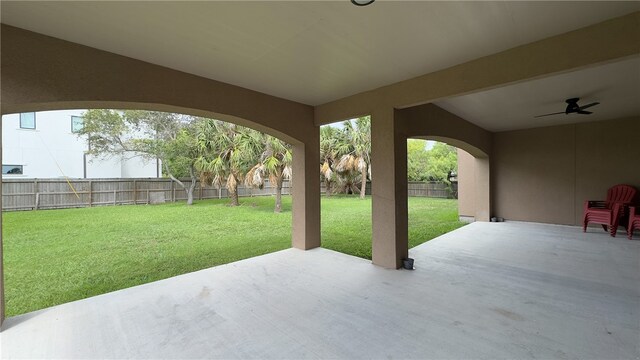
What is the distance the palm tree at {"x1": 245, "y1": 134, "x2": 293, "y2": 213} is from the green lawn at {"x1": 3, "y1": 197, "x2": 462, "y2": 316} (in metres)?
1.41

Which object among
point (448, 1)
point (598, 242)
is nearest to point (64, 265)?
point (448, 1)

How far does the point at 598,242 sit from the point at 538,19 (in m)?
5.74

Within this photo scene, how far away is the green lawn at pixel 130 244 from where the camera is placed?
149 inches

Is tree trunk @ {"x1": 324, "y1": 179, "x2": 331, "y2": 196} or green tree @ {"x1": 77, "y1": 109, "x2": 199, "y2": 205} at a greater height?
green tree @ {"x1": 77, "y1": 109, "x2": 199, "y2": 205}

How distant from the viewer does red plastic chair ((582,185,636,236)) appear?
234 inches

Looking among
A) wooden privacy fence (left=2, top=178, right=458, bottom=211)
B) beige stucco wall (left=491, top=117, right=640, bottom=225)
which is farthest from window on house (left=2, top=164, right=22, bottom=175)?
beige stucco wall (left=491, top=117, right=640, bottom=225)

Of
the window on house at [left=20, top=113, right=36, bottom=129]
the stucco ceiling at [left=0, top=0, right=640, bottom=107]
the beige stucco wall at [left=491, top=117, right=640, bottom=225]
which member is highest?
the window on house at [left=20, top=113, right=36, bottom=129]

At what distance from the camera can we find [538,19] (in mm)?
2400

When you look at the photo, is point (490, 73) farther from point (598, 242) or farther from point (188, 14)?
point (598, 242)

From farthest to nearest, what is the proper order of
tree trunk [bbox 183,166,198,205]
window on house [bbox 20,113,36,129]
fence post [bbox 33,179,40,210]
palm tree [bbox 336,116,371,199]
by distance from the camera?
palm tree [bbox 336,116,371,199] < tree trunk [bbox 183,166,198,205] < window on house [bbox 20,113,36,129] < fence post [bbox 33,179,40,210]

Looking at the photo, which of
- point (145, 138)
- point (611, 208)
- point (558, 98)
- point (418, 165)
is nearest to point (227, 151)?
point (145, 138)

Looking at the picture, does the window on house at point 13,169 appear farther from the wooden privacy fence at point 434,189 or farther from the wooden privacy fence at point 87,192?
the wooden privacy fence at point 434,189

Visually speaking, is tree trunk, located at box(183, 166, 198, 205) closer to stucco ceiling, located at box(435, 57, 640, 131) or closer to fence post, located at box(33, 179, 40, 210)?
fence post, located at box(33, 179, 40, 210)

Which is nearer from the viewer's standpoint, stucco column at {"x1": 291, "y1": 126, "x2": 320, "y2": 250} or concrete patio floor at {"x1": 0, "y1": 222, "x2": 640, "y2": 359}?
concrete patio floor at {"x1": 0, "y1": 222, "x2": 640, "y2": 359}
